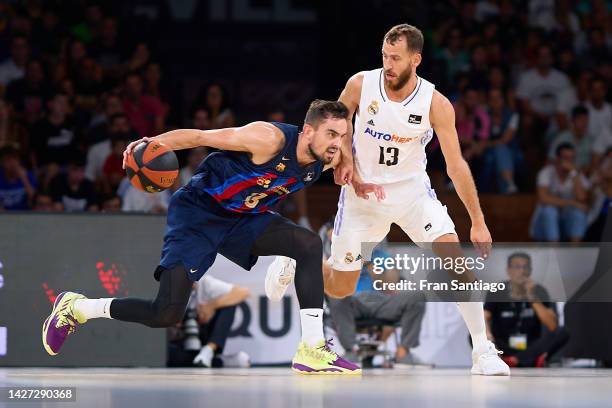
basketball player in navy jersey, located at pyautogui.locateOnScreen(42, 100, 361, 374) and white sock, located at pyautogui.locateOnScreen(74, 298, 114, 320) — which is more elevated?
basketball player in navy jersey, located at pyautogui.locateOnScreen(42, 100, 361, 374)

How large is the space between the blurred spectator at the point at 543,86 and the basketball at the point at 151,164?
917 centimetres

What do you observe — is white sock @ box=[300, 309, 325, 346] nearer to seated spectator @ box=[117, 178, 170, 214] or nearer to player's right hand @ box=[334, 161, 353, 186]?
player's right hand @ box=[334, 161, 353, 186]

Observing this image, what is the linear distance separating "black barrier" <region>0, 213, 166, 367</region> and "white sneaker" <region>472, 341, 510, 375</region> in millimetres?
2985

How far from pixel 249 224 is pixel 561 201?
6.68 meters

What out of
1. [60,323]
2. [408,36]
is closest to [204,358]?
[60,323]

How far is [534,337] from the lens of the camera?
35.3 feet

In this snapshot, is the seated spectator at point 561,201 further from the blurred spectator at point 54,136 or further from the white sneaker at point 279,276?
the white sneaker at point 279,276

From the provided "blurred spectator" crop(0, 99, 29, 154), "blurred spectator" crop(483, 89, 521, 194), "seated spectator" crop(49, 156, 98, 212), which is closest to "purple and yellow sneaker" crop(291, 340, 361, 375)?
"seated spectator" crop(49, 156, 98, 212)

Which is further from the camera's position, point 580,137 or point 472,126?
point 580,137

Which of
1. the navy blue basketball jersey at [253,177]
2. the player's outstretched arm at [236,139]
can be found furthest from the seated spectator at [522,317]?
the player's outstretched arm at [236,139]

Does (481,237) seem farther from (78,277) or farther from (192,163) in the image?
(192,163)

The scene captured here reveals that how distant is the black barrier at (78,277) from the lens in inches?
380

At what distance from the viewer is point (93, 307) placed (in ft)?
25.3

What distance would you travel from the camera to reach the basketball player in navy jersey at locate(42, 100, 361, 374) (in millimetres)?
7402
